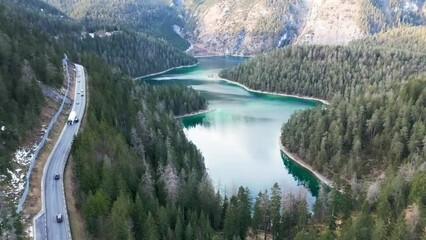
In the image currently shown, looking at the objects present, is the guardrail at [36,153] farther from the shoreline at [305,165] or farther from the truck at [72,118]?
the shoreline at [305,165]

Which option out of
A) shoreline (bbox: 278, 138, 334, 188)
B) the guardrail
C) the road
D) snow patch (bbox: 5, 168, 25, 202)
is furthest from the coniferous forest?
the guardrail

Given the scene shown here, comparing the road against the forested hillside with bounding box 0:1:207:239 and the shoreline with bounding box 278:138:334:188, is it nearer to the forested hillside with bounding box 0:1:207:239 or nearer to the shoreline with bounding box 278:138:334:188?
the forested hillside with bounding box 0:1:207:239

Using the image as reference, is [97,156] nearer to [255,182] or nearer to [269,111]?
[255,182]

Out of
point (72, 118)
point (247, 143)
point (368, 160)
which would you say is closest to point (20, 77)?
point (72, 118)

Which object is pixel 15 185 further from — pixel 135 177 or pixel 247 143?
pixel 247 143

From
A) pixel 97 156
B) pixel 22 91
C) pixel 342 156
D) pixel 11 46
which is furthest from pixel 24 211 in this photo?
pixel 342 156

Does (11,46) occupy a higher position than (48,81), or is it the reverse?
(11,46)
